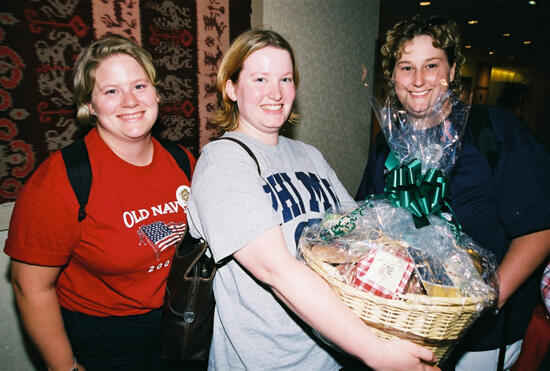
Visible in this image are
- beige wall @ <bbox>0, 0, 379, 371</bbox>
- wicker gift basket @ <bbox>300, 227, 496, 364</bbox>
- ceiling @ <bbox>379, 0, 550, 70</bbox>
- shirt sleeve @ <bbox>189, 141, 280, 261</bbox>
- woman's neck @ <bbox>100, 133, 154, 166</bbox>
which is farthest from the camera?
ceiling @ <bbox>379, 0, 550, 70</bbox>

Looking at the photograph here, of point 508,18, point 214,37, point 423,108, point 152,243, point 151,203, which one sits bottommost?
point 152,243

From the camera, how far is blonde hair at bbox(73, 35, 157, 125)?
1203 millimetres

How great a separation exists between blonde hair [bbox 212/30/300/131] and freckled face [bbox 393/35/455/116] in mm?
459

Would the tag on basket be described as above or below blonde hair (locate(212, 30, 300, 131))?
below

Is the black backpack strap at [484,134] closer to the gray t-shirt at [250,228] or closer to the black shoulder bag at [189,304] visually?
the gray t-shirt at [250,228]

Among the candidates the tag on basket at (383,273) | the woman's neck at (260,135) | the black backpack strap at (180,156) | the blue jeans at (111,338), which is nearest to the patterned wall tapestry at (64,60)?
the black backpack strap at (180,156)

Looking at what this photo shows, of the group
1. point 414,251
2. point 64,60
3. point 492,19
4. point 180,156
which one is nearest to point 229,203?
point 414,251

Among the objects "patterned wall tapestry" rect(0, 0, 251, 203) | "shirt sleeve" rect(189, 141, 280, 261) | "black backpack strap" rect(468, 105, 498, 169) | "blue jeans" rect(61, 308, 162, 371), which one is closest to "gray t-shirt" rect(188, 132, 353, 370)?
"shirt sleeve" rect(189, 141, 280, 261)

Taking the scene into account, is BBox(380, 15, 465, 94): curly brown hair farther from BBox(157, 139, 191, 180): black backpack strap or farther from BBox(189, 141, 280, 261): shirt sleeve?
BBox(157, 139, 191, 180): black backpack strap

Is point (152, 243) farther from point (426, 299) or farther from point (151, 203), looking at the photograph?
point (426, 299)

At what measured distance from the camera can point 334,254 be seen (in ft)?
2.79

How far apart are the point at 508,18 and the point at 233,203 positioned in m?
8.04

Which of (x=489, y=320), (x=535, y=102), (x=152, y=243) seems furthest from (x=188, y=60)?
(x=535, y=102)

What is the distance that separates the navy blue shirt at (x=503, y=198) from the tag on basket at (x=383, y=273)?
1.70 feet
